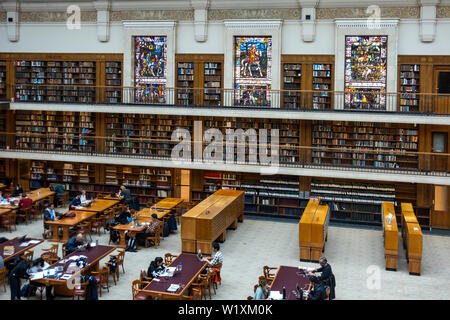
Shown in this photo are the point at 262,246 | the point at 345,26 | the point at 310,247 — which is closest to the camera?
the point at 310,247

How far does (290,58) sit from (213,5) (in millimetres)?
3063

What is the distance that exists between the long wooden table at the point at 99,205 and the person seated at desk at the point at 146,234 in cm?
188

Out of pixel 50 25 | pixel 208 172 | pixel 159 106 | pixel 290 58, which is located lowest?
pixel 208 172

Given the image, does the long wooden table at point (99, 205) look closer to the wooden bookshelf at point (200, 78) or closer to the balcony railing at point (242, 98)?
the balcony railing at point (242, 98)

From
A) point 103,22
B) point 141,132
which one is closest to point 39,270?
point 141,132

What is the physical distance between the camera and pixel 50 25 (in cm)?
1759

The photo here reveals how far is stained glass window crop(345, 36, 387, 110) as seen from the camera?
1520cm

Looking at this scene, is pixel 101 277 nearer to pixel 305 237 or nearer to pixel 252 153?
pixel 305 237

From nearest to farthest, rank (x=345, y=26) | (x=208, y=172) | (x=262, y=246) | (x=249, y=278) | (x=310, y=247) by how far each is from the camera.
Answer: (x=249, y=278) → (x=310, y=247) → (x=262, y=246) → (x=345, y=26) → (x=208, y=172)

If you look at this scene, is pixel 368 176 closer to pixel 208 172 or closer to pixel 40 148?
pixel 208 172

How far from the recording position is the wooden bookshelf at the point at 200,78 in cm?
1636

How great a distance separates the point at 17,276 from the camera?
8.80 meters

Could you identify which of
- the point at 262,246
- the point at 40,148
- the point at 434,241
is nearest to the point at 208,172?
the point at 262,246

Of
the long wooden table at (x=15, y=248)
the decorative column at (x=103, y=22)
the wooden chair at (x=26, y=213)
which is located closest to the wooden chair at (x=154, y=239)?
the long wooden table at (x=15, y=248)
